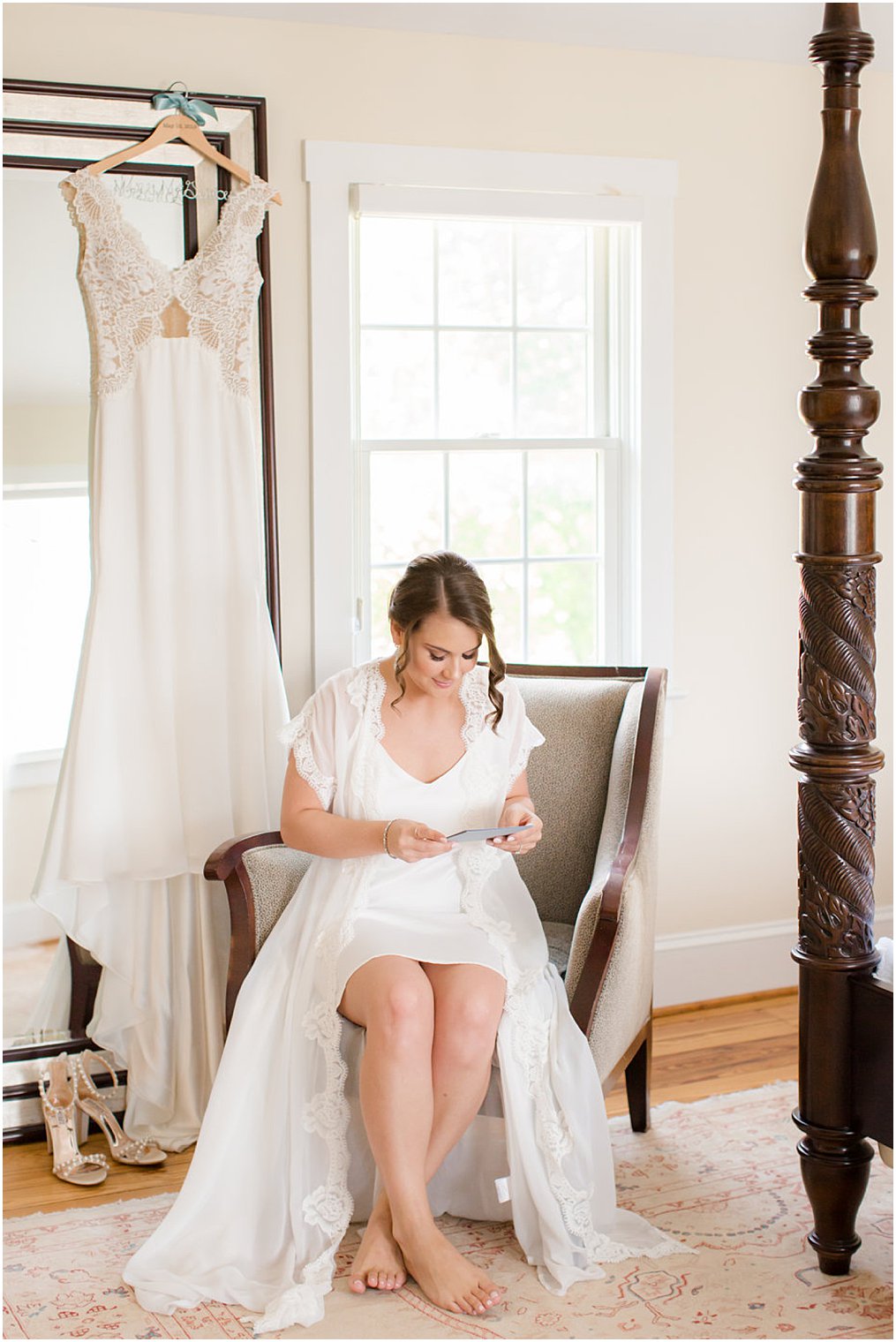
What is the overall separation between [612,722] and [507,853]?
470 mm

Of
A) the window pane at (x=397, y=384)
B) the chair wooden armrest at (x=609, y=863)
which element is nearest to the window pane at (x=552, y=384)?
the window pane at (x=397, y=384)

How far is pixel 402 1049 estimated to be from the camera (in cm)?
229

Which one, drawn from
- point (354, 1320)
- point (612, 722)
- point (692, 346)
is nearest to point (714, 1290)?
point (354, 1320)

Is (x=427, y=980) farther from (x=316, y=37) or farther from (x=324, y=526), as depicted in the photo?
(x=316, y=37)

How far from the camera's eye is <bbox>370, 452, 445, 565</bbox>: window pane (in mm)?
3375

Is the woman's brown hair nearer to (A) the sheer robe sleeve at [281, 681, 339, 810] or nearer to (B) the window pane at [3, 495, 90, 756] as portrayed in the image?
(A) the sheer robe sleeve at [281, 681, 339, 810]

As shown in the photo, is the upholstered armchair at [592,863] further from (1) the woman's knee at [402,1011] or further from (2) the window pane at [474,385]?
(2) the window pane at [474,385]

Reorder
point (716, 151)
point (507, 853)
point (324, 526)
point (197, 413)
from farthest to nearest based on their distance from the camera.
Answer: point (716, 151), point (324, 526), point (197, 413), point (507, 853)

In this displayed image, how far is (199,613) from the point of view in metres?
2.95

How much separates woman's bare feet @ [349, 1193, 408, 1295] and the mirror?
43.6 inches

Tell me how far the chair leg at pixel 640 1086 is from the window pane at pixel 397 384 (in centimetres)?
163

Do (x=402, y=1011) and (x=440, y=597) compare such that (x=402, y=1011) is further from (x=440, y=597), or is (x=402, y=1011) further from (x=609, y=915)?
(x=440, y=597)

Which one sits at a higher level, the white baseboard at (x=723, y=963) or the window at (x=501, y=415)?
the window at (x=501, y=415)

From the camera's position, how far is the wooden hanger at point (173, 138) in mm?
2865
